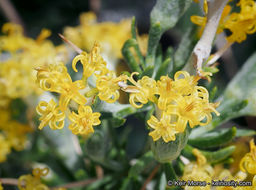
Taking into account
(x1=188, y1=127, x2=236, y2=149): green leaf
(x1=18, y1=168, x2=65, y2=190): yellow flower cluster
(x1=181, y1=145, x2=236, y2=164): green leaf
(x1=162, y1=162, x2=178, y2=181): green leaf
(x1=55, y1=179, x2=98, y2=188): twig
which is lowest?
(x1=55, y1=179, x2=98, y2=188): twig

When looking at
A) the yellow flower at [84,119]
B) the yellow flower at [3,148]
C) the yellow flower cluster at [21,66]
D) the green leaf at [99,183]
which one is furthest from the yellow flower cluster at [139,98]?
the yellow flower at [3,148]

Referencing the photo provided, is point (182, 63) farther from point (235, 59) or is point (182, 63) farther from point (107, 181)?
point (235, 59)

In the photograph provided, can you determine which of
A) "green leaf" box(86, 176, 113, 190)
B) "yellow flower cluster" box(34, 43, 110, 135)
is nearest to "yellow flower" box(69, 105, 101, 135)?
"yellow flower cluster" box(34, 43, 110, 135)

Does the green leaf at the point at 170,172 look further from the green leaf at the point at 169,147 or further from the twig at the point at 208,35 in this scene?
the twig at the point at 208,35

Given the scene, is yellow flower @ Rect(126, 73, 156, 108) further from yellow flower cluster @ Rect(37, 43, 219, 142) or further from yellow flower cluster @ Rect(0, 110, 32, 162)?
yellow flower cluster @ Rect(0, 110, 32, 162)

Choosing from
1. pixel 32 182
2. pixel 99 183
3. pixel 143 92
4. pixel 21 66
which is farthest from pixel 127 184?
pixel 21 66

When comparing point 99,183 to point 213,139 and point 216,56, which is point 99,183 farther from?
point 216,56
